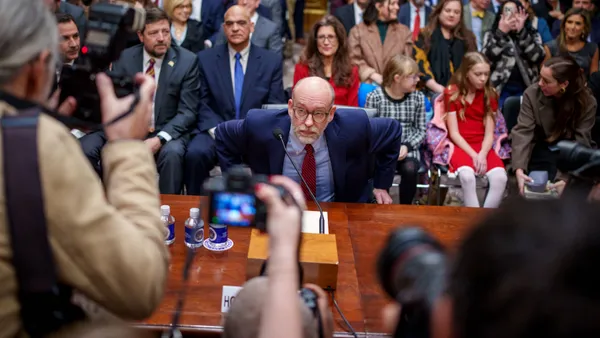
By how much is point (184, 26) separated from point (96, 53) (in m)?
3.56

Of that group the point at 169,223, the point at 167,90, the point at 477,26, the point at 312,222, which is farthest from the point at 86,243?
the point at 477,26

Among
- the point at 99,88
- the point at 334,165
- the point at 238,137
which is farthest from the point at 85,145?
the point at 99,88

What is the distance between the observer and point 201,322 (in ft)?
5.87

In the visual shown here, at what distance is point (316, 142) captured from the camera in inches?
112

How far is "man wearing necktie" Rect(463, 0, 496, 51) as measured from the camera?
4.99 metres

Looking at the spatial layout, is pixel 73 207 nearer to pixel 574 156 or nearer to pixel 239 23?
pixel 574 156

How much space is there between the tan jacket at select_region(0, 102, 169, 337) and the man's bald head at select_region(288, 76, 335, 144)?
1792mm

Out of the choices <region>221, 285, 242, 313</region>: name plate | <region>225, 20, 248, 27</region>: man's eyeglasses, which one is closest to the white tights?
<region>225, 20, 248, 27</region>: man's eyeglasses

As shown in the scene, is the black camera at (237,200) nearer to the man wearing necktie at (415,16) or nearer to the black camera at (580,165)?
the black camera at (580,165)

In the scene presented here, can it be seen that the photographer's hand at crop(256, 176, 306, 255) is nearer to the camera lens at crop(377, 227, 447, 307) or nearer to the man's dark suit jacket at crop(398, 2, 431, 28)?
the camera lens at crop(377, 227, 447, 307)

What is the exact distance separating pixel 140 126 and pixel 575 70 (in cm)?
327

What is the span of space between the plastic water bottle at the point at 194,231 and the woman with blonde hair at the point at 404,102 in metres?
1.87

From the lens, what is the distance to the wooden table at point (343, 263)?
1.81m

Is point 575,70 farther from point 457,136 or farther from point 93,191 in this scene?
point 93,191
